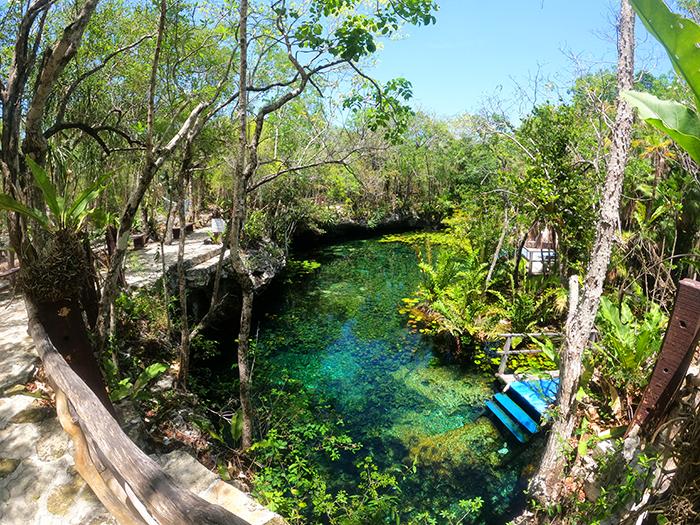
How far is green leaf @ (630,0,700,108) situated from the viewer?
1.18m

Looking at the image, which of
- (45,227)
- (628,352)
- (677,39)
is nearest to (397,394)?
(628,352)

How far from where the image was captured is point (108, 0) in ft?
23.2

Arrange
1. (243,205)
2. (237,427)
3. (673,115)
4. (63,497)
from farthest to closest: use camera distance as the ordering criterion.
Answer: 1. (237,427)
2. (243,205)
3. (63,497)
4. (673,115)

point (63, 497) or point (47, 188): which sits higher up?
point (47, 188)

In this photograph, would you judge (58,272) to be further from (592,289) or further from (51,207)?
(592,289)

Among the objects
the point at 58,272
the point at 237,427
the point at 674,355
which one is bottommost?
the point at 237,427

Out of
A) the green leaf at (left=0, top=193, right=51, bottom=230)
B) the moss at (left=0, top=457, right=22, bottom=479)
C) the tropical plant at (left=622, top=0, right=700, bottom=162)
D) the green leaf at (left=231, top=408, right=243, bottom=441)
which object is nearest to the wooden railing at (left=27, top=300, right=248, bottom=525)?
the green leaf at (left=0, top=193, right=51, bottom=230)

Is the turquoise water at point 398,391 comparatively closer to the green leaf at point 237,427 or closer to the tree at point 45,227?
the green leaf at point 237,427

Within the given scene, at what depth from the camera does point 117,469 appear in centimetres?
141

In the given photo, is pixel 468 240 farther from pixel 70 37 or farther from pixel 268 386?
pixel 70 37

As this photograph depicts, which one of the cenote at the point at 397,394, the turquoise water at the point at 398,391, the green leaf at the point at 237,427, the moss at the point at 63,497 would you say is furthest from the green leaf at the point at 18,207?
the turquoise water at the point at 398,391

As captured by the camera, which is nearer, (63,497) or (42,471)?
(63,497)

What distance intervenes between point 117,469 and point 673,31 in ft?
7.87

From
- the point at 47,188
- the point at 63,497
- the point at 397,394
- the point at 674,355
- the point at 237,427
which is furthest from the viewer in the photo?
the point at 397,394
